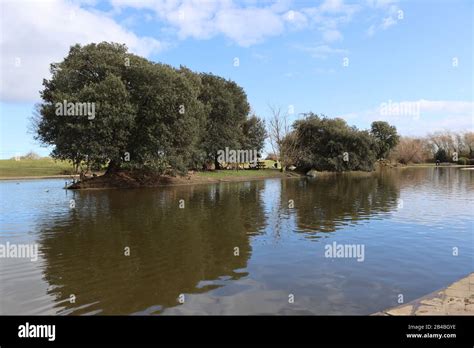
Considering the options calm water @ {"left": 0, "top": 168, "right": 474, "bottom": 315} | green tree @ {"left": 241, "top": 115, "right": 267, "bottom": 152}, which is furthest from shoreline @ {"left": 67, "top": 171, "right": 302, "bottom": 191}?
green tree @ {"left": 241, "top": 115, "right": 267, "bottom": 152}

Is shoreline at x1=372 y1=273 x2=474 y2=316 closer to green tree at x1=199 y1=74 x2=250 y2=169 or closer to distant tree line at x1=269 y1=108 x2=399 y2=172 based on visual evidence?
green tree at x1=199 y1=74 x2=250 y2=169

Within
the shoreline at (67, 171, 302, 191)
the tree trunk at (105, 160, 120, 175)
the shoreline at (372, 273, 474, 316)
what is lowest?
the shoreline at (372, 273, 474, 316)

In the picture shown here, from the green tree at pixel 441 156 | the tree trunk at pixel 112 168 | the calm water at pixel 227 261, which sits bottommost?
the calm water at pixel 227 261

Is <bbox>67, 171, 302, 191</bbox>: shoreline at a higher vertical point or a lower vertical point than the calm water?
higher

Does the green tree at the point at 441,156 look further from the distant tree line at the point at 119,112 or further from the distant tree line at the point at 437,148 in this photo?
the distant tree line at the point at 119,112

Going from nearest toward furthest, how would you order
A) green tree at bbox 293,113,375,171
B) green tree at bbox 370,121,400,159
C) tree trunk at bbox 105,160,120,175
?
tree trunk at bbox 105,160,120,175 < green tree at bbox 293,113,375,171 < green tree at bbox 370,121,400,159

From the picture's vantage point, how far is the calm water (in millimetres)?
7574

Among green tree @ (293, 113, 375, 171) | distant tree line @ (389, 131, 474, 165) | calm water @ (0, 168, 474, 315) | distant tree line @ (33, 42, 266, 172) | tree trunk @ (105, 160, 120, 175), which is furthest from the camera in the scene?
distant tree line @ (389, 131, 474, 165)

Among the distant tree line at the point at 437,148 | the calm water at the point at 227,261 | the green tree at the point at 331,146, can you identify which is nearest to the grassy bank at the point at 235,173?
the green tree at the point at 331,146

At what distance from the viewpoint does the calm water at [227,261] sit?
7.57 metres

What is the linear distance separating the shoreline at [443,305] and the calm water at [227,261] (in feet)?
2.22

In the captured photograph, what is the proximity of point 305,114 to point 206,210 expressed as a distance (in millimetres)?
60240

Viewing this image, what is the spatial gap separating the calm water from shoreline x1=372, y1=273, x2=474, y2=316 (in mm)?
676
